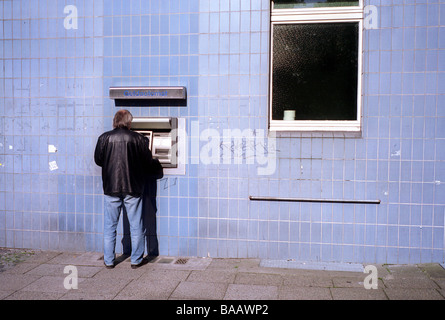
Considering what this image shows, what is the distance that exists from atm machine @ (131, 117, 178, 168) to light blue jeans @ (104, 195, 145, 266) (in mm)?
712

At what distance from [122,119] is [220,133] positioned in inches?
50.1

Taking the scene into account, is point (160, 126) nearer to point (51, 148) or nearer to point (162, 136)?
point (162, 136)

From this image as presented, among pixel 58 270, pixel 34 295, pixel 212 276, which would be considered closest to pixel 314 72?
pixel 212 276

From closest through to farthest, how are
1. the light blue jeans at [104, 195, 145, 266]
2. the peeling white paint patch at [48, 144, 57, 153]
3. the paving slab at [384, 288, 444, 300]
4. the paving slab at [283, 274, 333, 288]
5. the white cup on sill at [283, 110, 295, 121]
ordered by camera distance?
the paving slab at [384, 288, 444, 300], the paving slab at [283, 274, 333, 288], the light blue jeans at [104, 195, 145, 266], the white cup on sill at [283, 110, 295, 121], the peeling white paint patch at [48, 144, 57, 153]

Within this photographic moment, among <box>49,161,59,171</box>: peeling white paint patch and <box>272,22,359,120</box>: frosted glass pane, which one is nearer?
<box>272,22,359,120</box>: frosted glass pane

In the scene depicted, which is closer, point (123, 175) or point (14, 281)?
point (14, 281)

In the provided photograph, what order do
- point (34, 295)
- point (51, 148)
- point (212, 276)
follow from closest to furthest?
point (34, 295) → point (212, 276) → point (51, 148)

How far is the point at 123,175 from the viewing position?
5387 millimetres

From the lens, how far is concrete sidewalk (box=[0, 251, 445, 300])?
4633 mm

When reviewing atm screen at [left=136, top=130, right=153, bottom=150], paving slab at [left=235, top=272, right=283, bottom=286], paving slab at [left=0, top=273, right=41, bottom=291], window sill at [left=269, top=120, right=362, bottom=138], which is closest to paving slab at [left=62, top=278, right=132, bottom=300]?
paving slab at [left=0, top=273, right=41, bottom=291]

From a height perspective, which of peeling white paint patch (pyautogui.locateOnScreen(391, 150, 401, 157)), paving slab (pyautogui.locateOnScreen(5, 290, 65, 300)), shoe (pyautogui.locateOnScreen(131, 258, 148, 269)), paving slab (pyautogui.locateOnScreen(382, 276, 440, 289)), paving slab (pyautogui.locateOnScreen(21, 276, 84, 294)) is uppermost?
peeling white paint patch (pyautogui.locateOnScreen(391, 150, 401, 157))

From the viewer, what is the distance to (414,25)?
550 centimetres

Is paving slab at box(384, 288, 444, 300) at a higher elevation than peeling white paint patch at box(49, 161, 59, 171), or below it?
below

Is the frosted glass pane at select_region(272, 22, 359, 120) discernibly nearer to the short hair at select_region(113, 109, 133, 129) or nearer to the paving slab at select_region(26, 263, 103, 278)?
the short hair at select_region(113, 109, 133, 129)
